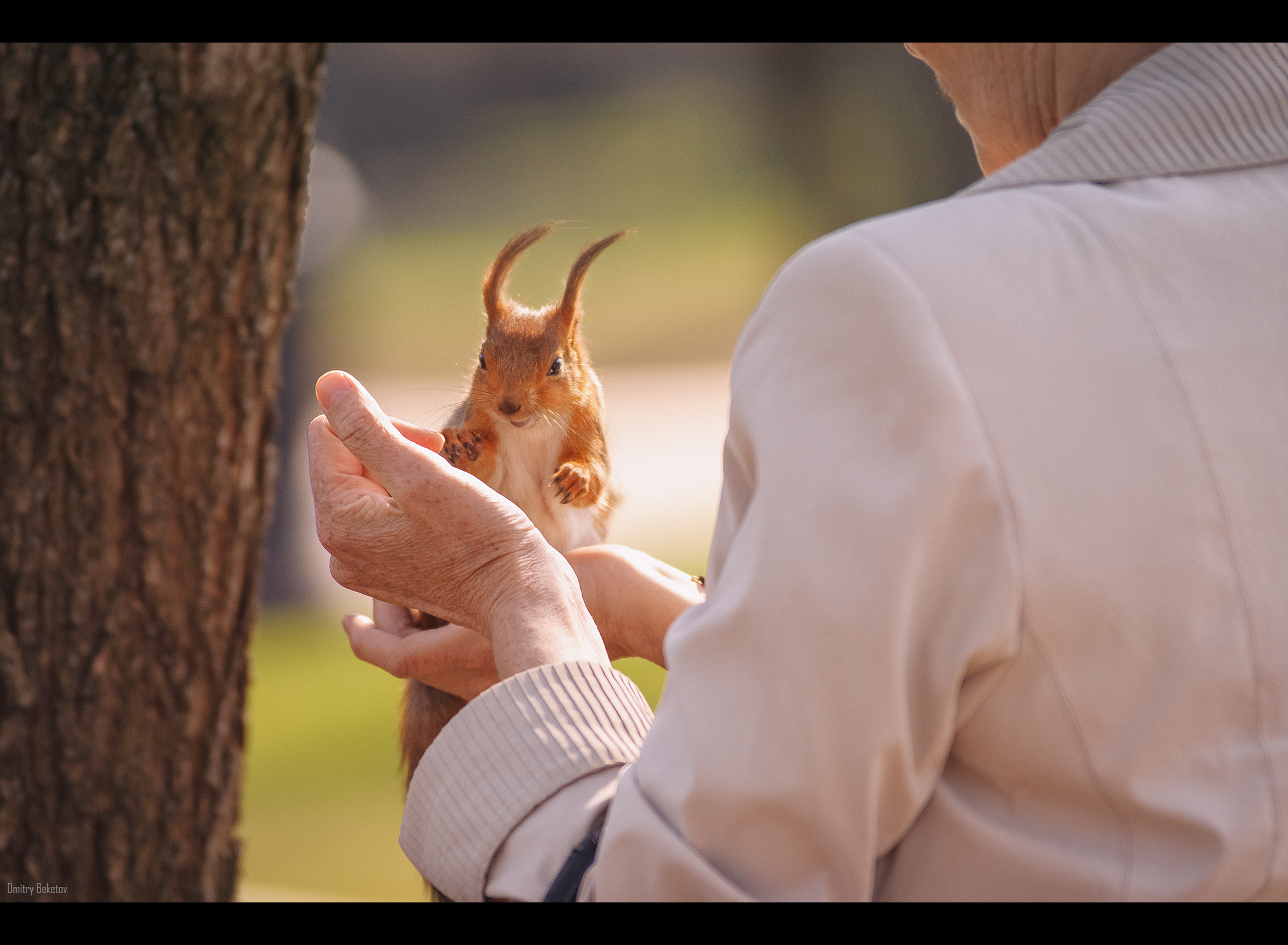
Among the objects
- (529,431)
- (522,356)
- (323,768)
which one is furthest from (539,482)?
(323,768)

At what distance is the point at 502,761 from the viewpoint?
88cm

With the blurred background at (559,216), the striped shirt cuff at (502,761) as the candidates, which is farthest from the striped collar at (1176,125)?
the blurred background at (559,216)

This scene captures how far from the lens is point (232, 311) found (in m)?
1.70

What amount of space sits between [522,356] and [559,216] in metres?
3.15

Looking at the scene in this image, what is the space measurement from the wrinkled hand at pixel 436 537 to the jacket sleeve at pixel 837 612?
0.41 m

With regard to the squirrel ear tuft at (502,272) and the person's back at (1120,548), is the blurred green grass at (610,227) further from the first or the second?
the person's back at (1120,548)

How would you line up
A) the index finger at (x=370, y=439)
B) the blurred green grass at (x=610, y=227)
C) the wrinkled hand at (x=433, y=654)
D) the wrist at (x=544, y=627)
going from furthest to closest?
the blurred green grass at (x=610, y=227)
the wrinkled hand at (x=433, y=654)
the index finger at (x=370, y=439)
the wrist at (x=544, y=627)

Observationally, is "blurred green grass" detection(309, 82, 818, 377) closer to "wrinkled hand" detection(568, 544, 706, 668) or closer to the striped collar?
"wrinkled hand" detection(568, 544, 706, 668)

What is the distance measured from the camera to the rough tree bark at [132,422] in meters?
1.58

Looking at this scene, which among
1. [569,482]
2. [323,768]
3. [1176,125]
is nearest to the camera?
[1176,125]

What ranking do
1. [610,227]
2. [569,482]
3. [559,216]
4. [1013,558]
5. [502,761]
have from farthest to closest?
[610,227], [559,216], [569,482], [502,761], [1013,558]

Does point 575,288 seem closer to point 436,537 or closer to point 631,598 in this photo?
point 631,598

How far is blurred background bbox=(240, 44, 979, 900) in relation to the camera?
4.98 m

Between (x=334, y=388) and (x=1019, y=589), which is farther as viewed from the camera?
(x=334, y=388)
